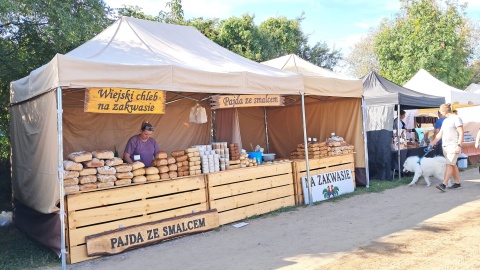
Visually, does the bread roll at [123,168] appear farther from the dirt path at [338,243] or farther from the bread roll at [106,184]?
the dirt path at [338,243]

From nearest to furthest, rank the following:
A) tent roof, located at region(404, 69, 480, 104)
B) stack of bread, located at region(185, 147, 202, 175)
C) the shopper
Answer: stack of bread, located at region(185, 147, 202, 175) < the shopper < tent roof, located at region(404, 69, 480, 104)

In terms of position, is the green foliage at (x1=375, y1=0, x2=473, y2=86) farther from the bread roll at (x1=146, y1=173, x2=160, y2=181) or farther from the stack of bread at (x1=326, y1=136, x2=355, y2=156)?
the bread roll at (x1=146, y1=173, x2=160, y2=181)

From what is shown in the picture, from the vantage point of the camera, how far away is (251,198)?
7617mm

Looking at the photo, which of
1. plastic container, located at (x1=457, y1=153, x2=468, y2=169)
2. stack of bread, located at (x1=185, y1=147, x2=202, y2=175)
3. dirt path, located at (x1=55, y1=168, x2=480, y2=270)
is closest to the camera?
dirt path, located at (x1=55, y1=168, x2=480, y2=270)

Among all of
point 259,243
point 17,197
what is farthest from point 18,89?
point 259,243

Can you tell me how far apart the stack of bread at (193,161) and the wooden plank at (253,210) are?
905 millimetres

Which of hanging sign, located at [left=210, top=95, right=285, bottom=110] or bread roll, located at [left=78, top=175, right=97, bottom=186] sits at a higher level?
hanging sign, located at [left=210, top=95, right=285, bottom=110]

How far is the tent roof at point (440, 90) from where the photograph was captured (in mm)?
15336

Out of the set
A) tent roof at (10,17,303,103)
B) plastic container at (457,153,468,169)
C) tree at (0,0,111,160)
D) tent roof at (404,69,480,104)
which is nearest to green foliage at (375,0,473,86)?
tent roof at (404,69,480,104)

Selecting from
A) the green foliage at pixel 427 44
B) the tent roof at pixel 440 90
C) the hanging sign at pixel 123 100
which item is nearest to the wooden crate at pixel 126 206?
the hanging sign at pixel 123 100

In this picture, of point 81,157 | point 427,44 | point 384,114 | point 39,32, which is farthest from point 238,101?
point 427,44

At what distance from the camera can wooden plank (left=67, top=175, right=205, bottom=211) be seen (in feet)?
17.9

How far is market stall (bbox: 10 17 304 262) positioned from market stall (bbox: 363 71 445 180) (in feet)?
13.0

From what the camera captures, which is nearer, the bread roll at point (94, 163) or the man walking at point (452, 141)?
the bread roll at point (94, 163)
